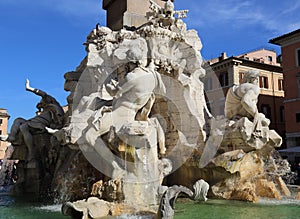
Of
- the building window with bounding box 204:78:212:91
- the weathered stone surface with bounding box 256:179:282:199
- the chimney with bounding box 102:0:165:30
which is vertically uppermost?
the building window with bounding box 204:78:212:91

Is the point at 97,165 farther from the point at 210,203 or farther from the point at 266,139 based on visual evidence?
the point at 266,139

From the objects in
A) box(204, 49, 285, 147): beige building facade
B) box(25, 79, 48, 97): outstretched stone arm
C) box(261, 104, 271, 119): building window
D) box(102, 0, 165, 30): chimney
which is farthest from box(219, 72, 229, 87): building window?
box(25, 79, 48, 97): outstretched stone arm

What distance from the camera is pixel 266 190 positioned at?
778 cm

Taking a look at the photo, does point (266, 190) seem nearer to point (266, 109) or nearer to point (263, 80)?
point (266, 109)

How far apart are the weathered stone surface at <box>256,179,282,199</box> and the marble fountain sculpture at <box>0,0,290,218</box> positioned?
0.07 feet

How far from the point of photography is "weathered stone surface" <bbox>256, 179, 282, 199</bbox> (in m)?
7.72

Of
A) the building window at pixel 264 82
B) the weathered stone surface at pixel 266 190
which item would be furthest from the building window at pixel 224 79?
the weathered stone surface at pixel 266 190

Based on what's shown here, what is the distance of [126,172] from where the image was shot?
243 inches

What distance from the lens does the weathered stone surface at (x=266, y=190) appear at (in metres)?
7.72

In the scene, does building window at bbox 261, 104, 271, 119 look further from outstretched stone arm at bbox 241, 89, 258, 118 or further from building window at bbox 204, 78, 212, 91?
outstretched stone arm at bbox 241, 89, 258, 118

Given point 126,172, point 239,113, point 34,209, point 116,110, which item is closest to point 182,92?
point 239,113

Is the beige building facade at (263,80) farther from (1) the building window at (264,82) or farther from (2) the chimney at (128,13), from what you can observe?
(2) the chimney at (128,13)

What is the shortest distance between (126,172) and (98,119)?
1044 millimetres

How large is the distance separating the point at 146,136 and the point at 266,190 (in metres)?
3.36
